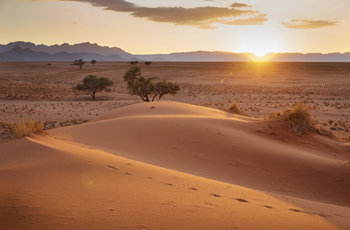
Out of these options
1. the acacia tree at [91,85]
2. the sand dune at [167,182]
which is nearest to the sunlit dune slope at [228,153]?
the sand dune at [167,182]

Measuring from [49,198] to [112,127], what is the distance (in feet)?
23.0

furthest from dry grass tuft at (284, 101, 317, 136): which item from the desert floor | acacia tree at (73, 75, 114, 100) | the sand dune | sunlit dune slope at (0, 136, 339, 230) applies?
acacia tree at (73, 75, 114, 100)

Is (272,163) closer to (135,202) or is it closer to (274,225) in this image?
(274,225)

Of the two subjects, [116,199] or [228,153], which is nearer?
[116,199]

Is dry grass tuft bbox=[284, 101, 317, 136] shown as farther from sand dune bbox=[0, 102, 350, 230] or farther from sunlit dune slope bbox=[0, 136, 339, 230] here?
sunlit dune slope bbox=[0, 136, 339, 230]

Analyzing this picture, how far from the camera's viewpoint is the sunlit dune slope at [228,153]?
261 inches

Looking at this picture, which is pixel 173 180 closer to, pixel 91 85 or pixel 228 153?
pixel 228 153

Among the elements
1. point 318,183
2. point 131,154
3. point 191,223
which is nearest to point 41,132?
point 131,154

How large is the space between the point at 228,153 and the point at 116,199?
191 inches

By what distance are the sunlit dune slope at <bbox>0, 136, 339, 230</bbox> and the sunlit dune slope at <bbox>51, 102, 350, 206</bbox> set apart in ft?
5.06

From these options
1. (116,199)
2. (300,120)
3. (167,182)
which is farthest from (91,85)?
(116,199)

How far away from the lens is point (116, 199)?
4012 mm

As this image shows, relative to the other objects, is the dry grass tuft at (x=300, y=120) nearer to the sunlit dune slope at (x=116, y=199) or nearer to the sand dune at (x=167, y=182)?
the sand dune at (x=167, y=182)

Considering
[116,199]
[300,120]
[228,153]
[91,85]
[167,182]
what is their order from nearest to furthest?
[116,199] → [167,182] → [228,153] → [300,120] → [91,85]
